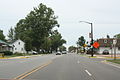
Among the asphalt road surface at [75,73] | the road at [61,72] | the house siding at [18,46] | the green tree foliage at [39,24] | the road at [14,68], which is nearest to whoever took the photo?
the asphalt road surface at [75,73]

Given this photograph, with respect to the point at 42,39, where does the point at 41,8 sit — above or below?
above

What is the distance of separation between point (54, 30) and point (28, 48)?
13192 millimetres

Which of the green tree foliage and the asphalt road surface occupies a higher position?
the green tree foliage

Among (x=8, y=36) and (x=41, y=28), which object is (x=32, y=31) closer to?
(x=41, y=28)

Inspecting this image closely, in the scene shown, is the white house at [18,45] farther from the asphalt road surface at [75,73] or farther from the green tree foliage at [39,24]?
the asphalt road surface at [75,73]

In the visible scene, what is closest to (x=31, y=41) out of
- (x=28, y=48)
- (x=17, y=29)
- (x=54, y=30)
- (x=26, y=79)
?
(x=28, y=48)

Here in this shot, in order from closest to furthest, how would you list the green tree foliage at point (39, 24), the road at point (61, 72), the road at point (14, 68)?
1. the road at point (61, 72)
2. the road at point (14, 68)
3. the green tree foliage at point (39, 24)

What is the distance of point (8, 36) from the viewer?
157000 millimetres

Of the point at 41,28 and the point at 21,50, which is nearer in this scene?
the point at 41,28

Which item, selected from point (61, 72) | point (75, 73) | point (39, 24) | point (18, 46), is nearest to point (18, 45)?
point (18, 46)

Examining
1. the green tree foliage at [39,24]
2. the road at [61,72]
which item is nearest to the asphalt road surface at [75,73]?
the road at [61,72]

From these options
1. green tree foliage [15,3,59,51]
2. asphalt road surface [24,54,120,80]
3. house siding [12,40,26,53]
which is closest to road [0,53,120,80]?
asphalt road surface [24,54,120,80]

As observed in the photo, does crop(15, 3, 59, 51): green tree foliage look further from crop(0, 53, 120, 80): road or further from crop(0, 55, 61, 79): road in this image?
crop(0, 53, 120, 80): road

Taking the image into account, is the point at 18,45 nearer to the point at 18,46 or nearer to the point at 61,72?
the point at 18,46
